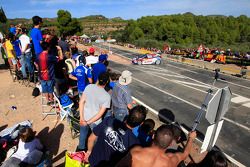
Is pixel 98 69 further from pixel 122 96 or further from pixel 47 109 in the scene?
pixel 47 109

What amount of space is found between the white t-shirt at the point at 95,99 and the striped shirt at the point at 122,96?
0.83 m

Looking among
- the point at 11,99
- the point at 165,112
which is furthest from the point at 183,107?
the point at 11,99

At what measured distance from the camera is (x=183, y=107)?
39.0 feet

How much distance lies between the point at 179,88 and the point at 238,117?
17.4 ft

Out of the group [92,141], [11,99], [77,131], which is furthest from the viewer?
[11,99]

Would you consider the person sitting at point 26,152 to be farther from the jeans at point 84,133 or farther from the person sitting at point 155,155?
the person sitting at point 155,155

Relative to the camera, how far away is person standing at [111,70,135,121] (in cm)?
557

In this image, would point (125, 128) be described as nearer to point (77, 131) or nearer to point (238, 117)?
point (77, 131)

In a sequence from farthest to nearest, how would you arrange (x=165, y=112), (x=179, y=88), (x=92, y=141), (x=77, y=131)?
(x=179, y=88) → (x=165, y=112) → (x=77, y=131) → (x=92, y=141)

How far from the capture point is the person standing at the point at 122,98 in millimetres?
5566

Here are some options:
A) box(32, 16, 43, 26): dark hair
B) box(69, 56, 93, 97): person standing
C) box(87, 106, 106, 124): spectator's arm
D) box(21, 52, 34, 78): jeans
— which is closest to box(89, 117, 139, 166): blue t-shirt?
box(87, 106, 106, 124): spectator's arm

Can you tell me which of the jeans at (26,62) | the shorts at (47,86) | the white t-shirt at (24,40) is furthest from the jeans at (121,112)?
the jeans at (26,62)

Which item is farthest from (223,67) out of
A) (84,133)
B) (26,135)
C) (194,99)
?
(26,135)

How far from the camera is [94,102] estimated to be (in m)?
4.84
